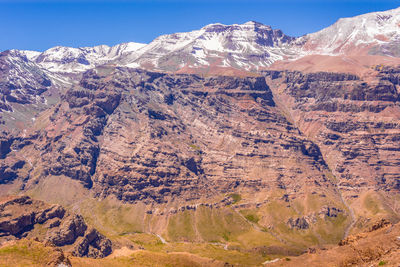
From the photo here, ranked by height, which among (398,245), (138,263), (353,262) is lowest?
(138,263)

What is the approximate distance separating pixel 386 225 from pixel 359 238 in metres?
27.2

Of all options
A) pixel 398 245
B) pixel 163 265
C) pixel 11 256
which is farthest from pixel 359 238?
pixel 11 256

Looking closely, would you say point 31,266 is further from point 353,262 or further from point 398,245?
point 398,245

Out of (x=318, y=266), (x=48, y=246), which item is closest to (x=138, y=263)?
(x=48, y=246)

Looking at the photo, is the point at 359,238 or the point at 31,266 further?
the point at 359,238

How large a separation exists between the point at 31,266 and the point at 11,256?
1753 centimetres

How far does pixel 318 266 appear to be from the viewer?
515 feet

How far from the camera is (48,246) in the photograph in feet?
589

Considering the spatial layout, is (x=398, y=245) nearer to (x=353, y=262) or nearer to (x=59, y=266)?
(x=353, y=262)

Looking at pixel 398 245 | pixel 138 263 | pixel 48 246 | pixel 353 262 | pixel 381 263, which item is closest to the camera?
pixel 381 263

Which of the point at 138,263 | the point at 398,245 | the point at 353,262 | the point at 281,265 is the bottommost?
the point at 138,263

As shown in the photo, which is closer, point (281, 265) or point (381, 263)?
point (381, 263)

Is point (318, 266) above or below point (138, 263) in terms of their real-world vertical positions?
above

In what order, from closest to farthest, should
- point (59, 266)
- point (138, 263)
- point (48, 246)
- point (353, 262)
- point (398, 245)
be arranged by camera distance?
point (398, 245) → point (353, 262) → point (59, 266) → point (48, 246) → point (138, 263)
